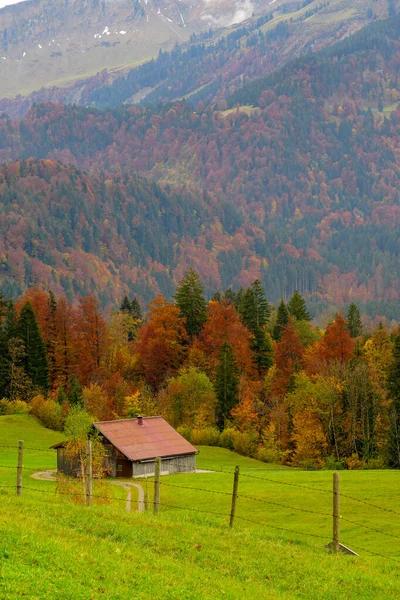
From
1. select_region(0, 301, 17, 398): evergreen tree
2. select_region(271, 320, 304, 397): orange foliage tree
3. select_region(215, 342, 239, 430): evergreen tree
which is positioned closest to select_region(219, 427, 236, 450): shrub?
select_region(215, 342, 239, 430): evergreen tree

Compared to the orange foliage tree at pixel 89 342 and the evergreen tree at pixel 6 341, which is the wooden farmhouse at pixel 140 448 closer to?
the evergreen tree at pixel 6 341

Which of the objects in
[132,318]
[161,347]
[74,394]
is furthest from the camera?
[132,318]

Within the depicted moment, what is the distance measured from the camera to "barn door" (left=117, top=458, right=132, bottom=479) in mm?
79250

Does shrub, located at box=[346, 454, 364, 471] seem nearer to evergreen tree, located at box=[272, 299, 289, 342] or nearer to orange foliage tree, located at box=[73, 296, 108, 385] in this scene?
evergreen tree, located at box=[272, 299, 289, 342]

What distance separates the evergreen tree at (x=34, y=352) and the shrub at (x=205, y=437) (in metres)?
23.7

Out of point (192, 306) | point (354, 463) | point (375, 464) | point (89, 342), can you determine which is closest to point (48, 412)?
point (89, 342)

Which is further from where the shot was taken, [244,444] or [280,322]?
[280,322]

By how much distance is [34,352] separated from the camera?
119188mm

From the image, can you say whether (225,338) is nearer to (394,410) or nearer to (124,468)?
(394,410)

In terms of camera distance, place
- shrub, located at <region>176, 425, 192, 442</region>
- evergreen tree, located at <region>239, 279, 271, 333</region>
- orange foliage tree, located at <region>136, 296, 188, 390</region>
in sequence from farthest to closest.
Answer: evergreen tree, located at <region>239, 279, 271, 333</region>
orange foliage tree, located at <region>136, 296, 188, 390</region>
shrub, located at <region>176, 425, 192, 442</region>

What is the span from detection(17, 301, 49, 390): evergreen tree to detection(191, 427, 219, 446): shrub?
23.7 meters

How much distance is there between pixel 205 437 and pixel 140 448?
2714cm

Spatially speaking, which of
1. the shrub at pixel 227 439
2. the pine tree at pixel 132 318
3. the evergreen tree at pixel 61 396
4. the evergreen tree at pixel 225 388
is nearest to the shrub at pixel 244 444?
the shrub at pixel 227 439

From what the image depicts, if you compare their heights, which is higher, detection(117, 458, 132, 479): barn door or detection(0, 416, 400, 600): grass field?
detection(0, 416, 400, 600): grass field
